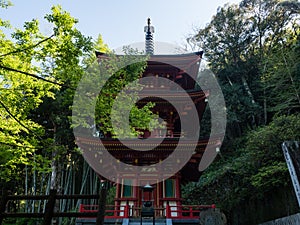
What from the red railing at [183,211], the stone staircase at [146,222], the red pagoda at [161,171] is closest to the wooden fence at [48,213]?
the red pagoda at [161,171]

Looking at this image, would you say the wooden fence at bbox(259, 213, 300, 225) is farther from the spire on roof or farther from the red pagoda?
the spire on roof

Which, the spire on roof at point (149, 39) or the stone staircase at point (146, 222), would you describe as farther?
the spire on roof at point (149, 39)

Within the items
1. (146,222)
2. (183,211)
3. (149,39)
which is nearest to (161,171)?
(183,211)

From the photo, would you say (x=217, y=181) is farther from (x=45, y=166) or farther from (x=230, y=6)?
(x=230, y=6)

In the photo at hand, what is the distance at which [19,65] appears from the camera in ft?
15.7

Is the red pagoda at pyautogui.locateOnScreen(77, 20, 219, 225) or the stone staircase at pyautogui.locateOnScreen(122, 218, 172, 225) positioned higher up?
the red pagoda at pyautogui.locateOnScreen(77, 20, 219, 225)

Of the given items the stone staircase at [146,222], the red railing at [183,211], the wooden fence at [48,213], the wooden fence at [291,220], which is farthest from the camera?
the red railing at [183,211]

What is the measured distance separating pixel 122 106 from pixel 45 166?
7.54ft

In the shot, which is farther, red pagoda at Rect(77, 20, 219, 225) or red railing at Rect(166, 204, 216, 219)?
red pagoda at Rect(77, 20, 219, 225)

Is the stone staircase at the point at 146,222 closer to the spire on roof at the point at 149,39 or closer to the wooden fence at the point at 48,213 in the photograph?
the wooden fence at the point at 48,213

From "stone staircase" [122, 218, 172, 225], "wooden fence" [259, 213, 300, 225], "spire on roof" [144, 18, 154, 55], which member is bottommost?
"stone staircase" [122, 218, 172, 225]

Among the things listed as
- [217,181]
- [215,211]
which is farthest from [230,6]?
[215,211]

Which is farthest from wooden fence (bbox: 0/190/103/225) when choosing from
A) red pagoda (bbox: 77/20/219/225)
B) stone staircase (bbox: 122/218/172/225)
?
stone staircase (bbox: 122/218/172/225)

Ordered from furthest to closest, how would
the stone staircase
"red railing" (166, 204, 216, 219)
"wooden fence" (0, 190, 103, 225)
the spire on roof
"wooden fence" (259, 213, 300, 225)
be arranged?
the spire on roof, "red railing" (166, 204, 216, 219), the stone staircase, "wooden fence" (259, 213, 300, 225), "wooden fence" (0, 190, 103, 225)
